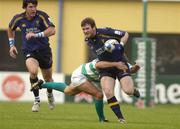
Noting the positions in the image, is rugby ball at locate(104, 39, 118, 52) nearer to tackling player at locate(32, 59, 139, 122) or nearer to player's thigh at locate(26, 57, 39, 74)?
tackling player at locate(32, 59, 139, 122)

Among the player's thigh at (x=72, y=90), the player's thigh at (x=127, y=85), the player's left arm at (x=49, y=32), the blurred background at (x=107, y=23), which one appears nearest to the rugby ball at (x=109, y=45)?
the player's thigh at (x=127, y=85)

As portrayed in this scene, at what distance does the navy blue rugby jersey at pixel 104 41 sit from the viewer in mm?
14508

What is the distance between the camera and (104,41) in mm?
14508

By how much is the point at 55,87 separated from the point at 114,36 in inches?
64.9

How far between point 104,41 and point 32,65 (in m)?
Answer: 2.53

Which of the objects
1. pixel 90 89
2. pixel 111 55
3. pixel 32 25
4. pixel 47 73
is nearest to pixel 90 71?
pixel 90 89

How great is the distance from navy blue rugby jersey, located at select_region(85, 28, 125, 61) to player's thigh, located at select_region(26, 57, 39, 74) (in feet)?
7.26

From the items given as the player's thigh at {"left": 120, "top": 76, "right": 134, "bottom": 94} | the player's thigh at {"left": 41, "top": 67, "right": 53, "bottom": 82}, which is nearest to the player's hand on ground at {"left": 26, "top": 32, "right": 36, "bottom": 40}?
the player's thigh at {"left": 41, "top": 67, "right": 53, "bottom": 82}

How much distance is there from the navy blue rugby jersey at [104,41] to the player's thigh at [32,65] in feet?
7.26

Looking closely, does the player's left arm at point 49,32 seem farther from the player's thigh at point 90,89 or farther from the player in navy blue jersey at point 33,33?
the player's thigh at point 90,89

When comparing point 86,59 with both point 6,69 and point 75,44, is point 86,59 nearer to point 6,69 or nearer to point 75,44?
point 75,44

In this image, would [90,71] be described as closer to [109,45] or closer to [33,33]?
[109,45]

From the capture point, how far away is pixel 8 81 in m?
27.8

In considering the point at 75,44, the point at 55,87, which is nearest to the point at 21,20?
the point at 55,87
